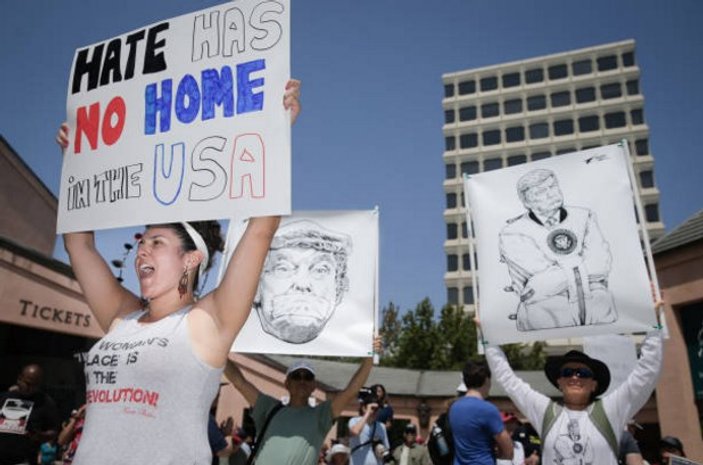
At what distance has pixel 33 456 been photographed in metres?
6.02

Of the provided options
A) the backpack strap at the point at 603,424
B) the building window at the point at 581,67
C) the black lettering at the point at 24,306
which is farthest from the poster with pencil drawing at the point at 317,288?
the building window at the point at 581,67

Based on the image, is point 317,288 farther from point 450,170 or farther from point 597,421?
point 450,170

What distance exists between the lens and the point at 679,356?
1095 centimetres

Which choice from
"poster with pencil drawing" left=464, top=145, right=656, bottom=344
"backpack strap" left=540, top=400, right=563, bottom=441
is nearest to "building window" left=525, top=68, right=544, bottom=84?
"poster with pencil drawing" left=464, top=145, right=656, bottom=344

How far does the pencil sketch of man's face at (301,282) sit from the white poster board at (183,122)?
2357 mm

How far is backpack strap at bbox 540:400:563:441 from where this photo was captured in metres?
3.61

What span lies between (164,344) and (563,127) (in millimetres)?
72169

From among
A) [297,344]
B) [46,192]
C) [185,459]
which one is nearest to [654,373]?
[297,344]

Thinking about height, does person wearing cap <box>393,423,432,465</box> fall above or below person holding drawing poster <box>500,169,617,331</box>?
below

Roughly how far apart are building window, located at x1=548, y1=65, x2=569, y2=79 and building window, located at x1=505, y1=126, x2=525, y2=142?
768cm

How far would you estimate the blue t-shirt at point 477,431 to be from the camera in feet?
13.1

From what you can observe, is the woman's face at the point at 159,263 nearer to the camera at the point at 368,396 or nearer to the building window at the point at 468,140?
the camera at the point at 368,396

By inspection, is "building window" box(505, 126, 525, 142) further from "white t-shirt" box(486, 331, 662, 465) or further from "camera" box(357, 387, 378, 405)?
"white t-shirt" box(486, 331, 662, 465)

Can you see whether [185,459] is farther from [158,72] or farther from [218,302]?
[158,72]
